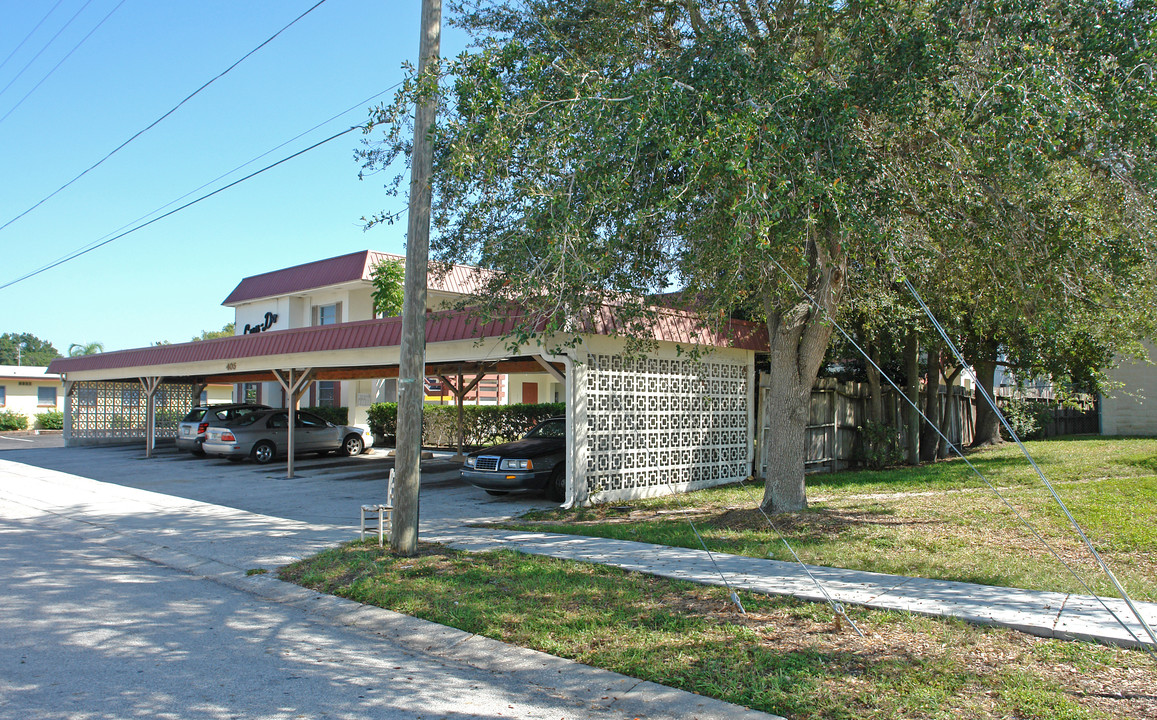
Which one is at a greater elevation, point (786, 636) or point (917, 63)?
point (917, 63)

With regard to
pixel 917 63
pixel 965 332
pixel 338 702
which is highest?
pixel 917 63

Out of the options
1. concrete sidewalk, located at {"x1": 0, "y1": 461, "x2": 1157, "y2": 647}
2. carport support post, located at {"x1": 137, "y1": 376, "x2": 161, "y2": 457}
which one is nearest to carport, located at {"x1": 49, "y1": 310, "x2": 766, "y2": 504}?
concrete sidewalk, located at {"x1": 0, "y1": 461, "x2": 1157, "y2": 647}

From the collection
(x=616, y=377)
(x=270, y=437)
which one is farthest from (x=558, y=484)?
(x=270, y=437)

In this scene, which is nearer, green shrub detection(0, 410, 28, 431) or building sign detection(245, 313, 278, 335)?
building sign detection(245, 313, 278, 335)

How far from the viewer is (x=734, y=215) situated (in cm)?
764

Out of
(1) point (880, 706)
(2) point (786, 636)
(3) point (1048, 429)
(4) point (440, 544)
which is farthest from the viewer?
(3) point (1048, 429)

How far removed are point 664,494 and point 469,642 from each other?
8.32 m

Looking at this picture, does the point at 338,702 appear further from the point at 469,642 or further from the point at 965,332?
the point at 965,332

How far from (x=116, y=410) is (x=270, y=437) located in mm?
12387

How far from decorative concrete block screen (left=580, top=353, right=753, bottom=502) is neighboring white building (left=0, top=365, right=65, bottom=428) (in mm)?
41731

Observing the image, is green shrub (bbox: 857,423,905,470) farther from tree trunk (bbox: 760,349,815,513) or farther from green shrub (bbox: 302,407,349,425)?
green shrub (bbox: 302,407,349,425)

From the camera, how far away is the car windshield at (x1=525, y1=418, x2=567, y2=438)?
14.2 m

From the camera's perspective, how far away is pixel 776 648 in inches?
206

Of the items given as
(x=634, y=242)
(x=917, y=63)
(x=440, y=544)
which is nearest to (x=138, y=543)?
(x=440, y=544)
